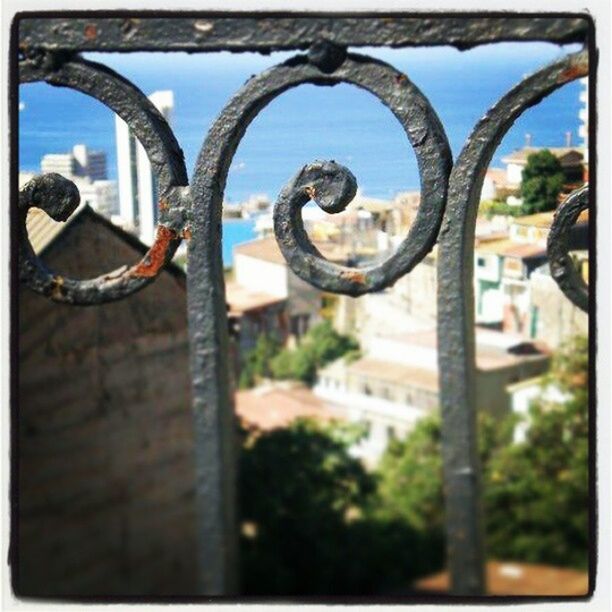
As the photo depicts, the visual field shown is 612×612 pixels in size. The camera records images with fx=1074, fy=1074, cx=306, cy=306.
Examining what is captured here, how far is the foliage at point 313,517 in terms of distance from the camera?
1.76 metres

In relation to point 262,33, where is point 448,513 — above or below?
below

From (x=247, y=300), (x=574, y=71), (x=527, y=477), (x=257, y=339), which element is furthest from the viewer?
(x=257, y=339)

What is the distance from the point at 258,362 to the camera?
2.67 metres

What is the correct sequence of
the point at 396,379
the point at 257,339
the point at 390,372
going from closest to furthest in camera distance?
the point at 257,339 < the point at 396,379 < the point at 390,372

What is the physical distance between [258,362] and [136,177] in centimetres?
176

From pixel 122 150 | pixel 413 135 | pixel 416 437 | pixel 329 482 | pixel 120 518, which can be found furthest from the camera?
pixel 329 482

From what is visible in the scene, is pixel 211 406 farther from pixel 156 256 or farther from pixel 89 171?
pixel 89 171

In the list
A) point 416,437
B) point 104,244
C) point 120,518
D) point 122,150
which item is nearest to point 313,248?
point 122,150

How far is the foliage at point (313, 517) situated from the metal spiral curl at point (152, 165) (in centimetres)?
84

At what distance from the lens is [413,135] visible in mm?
656

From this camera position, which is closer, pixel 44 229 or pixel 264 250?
pixel 44 229

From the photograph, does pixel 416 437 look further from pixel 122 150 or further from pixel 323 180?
pixel 323 180

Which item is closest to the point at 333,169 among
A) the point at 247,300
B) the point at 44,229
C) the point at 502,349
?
the point at 44,229

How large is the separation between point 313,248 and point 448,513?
190 millimetres
